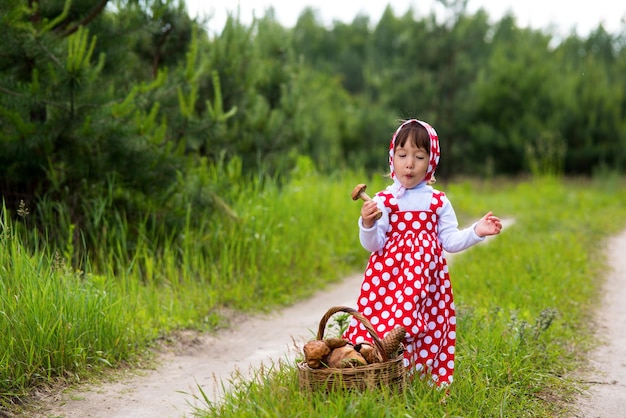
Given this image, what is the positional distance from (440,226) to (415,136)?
474 millimetres

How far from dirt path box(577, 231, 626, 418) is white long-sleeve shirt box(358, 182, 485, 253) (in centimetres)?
111

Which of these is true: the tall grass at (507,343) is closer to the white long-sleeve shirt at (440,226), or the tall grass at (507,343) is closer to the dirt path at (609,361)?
the dirt path at (609,361)

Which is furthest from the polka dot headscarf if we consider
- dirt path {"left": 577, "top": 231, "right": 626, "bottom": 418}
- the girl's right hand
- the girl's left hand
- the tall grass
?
dirt path {"left": 577, "top": 231, "right": 626, "bottom": 418}

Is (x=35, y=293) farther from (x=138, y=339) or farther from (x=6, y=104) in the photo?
(x=6, y=104)

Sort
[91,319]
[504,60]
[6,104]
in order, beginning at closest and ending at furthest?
[91,319], [6,104], [504,60]

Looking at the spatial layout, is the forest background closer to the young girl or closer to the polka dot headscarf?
the polka dot headscarf

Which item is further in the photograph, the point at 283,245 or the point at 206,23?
the point at 206,23

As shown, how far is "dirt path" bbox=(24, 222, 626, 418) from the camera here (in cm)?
384

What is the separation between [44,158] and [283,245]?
7.94ft

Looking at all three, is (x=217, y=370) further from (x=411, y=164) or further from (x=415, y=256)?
(x=411, y=164)

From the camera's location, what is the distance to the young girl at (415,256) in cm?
353

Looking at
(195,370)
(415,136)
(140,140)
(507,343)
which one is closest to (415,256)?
(415,136)

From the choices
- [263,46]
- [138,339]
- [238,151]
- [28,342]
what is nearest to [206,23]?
[238,151]

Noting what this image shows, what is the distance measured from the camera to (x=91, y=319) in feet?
14.5
